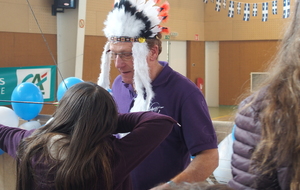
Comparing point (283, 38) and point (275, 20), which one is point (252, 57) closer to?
point (275, 20)

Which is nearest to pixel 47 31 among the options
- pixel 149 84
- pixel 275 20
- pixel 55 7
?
pixel 55 7

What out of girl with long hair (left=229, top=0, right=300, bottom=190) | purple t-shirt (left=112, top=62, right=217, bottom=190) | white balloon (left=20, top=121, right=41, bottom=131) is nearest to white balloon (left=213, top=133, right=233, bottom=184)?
purple t-shirt (left=112, top=62, right=217, bottom=190)

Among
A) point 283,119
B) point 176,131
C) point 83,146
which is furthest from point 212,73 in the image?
point 283,119

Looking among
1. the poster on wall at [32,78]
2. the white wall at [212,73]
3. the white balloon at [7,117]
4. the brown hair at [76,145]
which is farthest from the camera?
the white wall at [212,73]

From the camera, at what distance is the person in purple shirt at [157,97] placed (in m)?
1.62

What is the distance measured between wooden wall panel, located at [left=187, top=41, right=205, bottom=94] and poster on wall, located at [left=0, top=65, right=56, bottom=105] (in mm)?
6451

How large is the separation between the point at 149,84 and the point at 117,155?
543 millimetres

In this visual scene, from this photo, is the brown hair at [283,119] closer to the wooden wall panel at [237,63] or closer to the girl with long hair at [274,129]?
the girl with long hair at [274,129]

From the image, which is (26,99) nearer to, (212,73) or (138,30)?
(138,30)

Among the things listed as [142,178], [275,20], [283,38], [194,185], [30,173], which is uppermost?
[275,20]

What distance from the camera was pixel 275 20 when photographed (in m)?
11.8

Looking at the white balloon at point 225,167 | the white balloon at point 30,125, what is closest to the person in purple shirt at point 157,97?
the white balloon at point 225,167

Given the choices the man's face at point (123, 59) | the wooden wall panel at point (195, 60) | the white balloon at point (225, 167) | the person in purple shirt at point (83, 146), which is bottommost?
the white balloon at point (225, 167)

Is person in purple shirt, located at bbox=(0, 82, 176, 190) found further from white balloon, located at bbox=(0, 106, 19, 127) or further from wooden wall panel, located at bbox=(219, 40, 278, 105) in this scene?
wooden wall panel, located at bbox=(219, 40, 278, 105)
